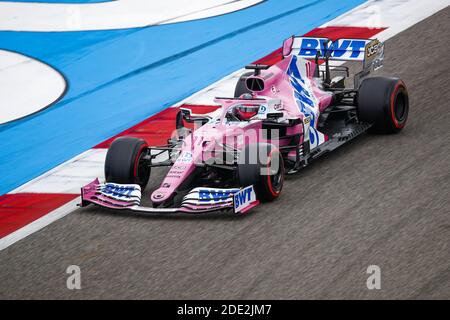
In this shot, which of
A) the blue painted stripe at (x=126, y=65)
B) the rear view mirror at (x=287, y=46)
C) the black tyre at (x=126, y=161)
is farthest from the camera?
the blue painted stripe at (x=126, y=65)

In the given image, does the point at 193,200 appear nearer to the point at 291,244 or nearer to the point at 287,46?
the point at 291,244

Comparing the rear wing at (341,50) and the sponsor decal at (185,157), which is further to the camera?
the rear wing at (341,50)

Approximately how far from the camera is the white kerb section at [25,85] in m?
16.6

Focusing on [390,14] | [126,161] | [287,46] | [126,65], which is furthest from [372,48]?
[126,65]

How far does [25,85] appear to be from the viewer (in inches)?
692

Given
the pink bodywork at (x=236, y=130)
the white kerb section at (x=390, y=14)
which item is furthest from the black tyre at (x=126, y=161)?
the white kerb section at (x=390, y=14)

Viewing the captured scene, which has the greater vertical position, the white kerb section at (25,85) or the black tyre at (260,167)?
the black tyre at (260,167)

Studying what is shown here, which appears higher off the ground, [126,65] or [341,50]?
[341,50]

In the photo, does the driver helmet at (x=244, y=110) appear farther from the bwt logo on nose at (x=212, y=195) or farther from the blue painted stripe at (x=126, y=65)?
the blue painted stripe at (x=126, y=65)

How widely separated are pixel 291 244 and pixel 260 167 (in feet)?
3.90

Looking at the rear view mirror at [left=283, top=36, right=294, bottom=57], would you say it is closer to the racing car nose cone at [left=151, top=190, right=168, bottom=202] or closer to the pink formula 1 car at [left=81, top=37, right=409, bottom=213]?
the pink formula 1 car at [left=81, top=37, right=409, bottom=213]

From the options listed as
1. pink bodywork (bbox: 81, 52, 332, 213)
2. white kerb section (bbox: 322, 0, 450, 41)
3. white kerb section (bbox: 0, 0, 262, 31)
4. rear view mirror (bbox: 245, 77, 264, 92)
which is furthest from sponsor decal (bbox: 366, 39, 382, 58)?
white kerb section (bbox: 0, 0, 262, 31)

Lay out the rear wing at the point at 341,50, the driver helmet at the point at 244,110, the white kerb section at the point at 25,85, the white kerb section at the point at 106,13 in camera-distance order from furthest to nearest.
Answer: the white kerb section at the point at 106,13
the white kerb section at the point at 25,85
the rear wing at the point at 341,50
the driver helmet at the point at 244,110
